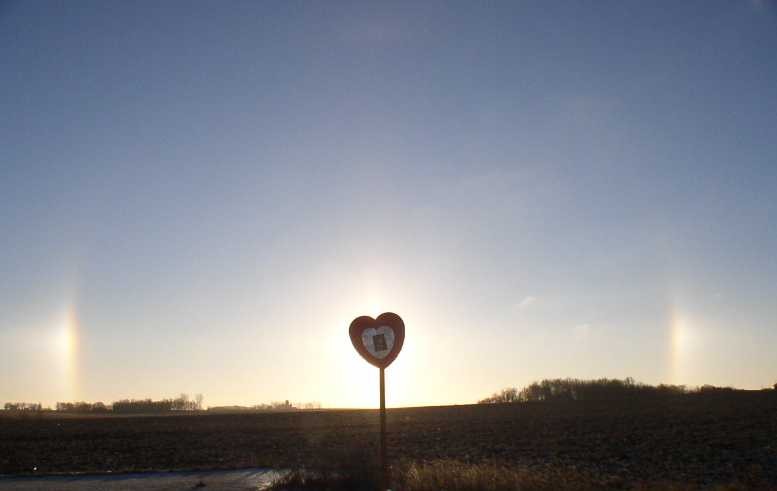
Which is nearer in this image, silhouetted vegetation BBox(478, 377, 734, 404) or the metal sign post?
the metal sign post

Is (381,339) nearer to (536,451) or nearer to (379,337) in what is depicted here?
(379,337)

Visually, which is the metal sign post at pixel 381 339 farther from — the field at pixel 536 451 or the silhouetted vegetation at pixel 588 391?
the silhouetted vegetation at pixel 588 391

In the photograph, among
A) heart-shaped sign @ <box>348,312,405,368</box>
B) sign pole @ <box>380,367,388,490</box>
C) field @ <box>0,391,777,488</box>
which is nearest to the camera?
sign pole @ <box>380,367,388,490</box>

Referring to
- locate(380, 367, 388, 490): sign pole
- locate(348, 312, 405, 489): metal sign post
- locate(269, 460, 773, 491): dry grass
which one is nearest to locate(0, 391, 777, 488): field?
locate(269, 460, 773, 491): dry grass

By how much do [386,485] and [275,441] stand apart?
27686mm

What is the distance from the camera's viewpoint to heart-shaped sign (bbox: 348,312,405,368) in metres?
8.98

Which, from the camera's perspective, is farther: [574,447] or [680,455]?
[574,447]

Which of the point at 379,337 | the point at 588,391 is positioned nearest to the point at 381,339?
the point at 379,337

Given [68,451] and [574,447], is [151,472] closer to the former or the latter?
[574,447]

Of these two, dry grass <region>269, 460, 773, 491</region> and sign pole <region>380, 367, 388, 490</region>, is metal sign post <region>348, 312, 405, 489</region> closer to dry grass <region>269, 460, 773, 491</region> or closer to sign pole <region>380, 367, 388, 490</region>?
sign pole <region>380, 367, 388, 490</region>

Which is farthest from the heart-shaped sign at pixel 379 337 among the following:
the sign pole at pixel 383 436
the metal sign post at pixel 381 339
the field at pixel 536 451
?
the field at pixel 536 451

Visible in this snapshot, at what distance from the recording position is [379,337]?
902cm

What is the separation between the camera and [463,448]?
27.5 m

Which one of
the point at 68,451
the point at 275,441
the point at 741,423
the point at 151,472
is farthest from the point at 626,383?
the point at 151,472
